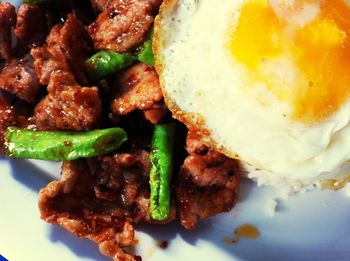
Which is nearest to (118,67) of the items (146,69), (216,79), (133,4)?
(146,69)

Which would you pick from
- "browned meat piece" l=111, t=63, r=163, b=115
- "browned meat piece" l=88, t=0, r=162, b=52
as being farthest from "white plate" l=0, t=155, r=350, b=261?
"browned meat piece" l=88, t=0, r=162, b=52

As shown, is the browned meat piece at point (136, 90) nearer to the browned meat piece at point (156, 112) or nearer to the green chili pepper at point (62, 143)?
the browned meat piece at point (156, 112)

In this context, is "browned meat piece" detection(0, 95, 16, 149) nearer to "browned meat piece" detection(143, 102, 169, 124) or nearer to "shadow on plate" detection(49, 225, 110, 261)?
"shadow on plate" detection(49, 225, 110, 261)

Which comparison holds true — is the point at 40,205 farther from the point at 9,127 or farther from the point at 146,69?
the point at 146,69

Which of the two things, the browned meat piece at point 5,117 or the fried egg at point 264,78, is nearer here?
the fried egg at point 264,78

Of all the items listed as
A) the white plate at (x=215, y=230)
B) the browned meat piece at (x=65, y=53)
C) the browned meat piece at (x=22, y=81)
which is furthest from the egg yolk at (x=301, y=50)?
the browned meat piece at (x=22, y=81)

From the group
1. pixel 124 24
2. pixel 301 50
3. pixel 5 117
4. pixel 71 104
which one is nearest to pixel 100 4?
pixel 124 24
